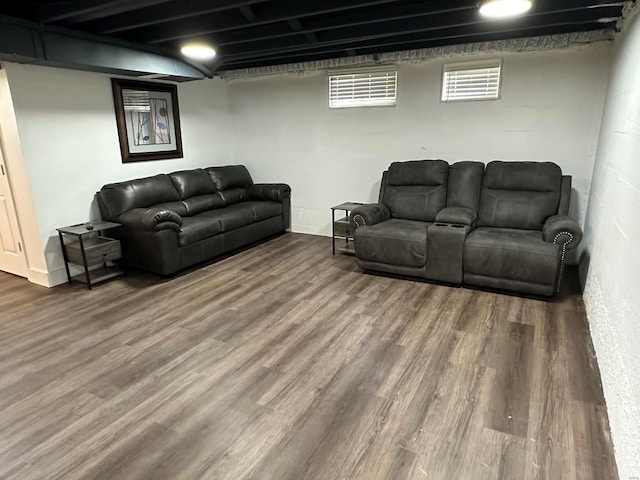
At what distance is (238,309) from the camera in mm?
3230

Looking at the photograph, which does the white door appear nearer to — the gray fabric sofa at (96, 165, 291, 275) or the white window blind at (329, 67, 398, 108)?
the gray fabric sofa at (96, 165, 291, 275)

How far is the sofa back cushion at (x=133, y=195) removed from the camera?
4039mm

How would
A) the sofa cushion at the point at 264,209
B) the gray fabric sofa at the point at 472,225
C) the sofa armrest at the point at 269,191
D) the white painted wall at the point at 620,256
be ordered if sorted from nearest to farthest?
the white painted wall at the point at 620,256 → the gray fabric sofa at the point at 472,225 → the sofa cushion at the point at 264,209 → the sofa armrest at the point at 269,191

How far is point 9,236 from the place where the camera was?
13.3 ft

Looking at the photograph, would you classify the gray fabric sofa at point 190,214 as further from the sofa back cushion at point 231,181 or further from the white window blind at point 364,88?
the white window blind at point 364,88

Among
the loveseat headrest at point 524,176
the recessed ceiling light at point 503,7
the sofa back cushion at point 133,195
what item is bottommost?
the sofa back cushion at point 133,195

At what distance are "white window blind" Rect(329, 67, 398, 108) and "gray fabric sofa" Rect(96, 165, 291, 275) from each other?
53.6 inches

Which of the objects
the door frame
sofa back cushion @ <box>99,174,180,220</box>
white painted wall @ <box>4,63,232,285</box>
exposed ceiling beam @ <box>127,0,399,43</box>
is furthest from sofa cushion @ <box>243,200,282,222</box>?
the door frame

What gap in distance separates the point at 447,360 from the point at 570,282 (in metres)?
1.91

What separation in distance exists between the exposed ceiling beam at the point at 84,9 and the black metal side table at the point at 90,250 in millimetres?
1730

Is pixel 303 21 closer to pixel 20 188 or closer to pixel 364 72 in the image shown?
pixel 364 72

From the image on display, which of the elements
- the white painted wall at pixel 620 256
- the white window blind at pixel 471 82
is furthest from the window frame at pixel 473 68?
the white painted wall at pixel 620 256

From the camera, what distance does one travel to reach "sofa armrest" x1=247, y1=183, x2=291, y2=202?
17.3 ft


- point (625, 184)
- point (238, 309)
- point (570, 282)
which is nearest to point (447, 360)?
point (625, 184)
